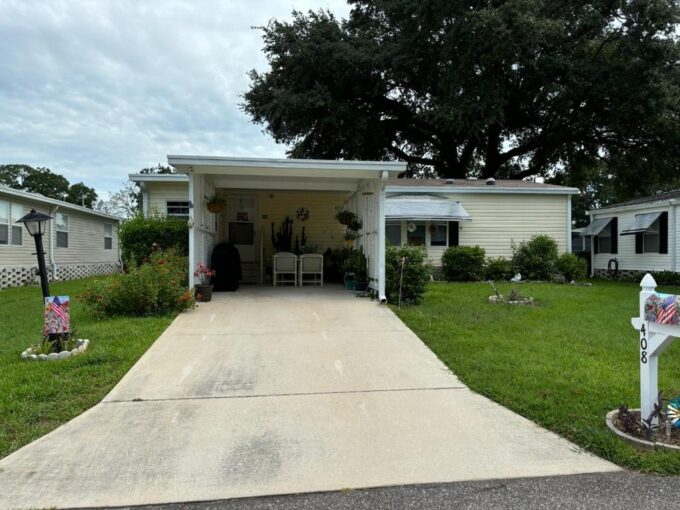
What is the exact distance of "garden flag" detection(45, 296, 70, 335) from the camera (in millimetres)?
5211

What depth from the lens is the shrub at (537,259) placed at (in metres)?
14.1

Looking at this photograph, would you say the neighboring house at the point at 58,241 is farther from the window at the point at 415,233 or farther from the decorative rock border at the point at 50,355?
the window at the point at 415,233

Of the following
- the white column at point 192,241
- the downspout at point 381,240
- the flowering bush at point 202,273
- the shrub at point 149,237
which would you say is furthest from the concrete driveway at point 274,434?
the shrub at point 149,237

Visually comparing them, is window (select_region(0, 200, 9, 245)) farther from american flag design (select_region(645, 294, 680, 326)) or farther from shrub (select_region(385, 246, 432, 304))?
american flag design (select_region(645, 294, 680, 326))

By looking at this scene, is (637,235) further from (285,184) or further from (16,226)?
(16,226)

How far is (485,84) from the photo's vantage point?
18.2m

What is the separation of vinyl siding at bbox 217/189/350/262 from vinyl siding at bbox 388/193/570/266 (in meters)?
3.77

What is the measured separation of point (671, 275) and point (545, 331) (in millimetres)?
10060

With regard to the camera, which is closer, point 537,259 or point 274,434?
point 274,434

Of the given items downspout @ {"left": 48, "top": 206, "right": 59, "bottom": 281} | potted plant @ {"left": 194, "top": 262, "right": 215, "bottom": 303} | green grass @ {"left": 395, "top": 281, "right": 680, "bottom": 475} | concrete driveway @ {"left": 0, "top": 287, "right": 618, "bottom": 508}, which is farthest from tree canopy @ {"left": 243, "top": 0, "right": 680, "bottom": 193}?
concrete driveway @ {"left": 0, "top": 287, "right": 618, "bottom": 508}

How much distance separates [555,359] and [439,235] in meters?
9.50

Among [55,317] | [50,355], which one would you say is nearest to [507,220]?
[55,317]

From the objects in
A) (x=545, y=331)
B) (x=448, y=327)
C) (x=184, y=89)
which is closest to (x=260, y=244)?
(x=184, y=89)

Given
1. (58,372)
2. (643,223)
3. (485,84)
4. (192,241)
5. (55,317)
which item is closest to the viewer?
(58,372)
